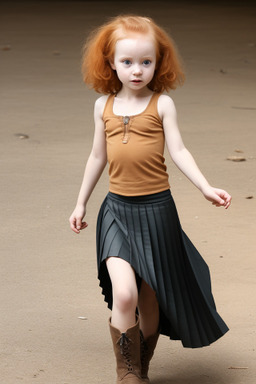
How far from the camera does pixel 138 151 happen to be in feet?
10.0

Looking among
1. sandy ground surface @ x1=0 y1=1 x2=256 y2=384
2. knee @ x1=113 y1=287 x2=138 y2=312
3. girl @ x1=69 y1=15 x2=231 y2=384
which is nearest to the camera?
knee @ x1=113 y1=287 x2=138 y2=312

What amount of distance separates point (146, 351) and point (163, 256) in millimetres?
381

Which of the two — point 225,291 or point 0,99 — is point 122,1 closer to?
point 0,99

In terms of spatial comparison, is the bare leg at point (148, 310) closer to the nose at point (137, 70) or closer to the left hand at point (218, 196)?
the left hand at point (218, 196)

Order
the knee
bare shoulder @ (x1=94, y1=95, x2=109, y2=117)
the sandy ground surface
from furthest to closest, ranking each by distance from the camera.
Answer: the sandy ground surface
bare shoulder @ (x1=94, y1=95, x2=109, y2=117)
the knee

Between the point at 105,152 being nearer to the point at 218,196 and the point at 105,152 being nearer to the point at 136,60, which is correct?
the point at 136,60

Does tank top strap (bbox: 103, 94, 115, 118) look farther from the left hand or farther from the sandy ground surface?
the sandy ground surface

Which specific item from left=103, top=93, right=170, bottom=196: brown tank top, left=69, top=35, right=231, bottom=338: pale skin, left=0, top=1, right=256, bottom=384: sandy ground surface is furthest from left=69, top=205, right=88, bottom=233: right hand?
left=0, top=1, right=256, bottom=384: sandy ground surface

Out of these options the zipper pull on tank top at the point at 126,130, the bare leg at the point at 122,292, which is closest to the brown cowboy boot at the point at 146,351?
the bare leg at the point at 122,292

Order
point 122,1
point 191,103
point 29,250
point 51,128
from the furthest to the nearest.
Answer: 1. point 122,1
2. point 191,103
3. point 51,128
4. point 29,250

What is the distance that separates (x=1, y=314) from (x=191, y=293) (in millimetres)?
1027

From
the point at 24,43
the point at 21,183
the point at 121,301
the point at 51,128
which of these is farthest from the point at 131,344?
the point at 24,43

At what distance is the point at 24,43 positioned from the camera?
37.8ft

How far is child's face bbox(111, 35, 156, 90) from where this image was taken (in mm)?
3055
